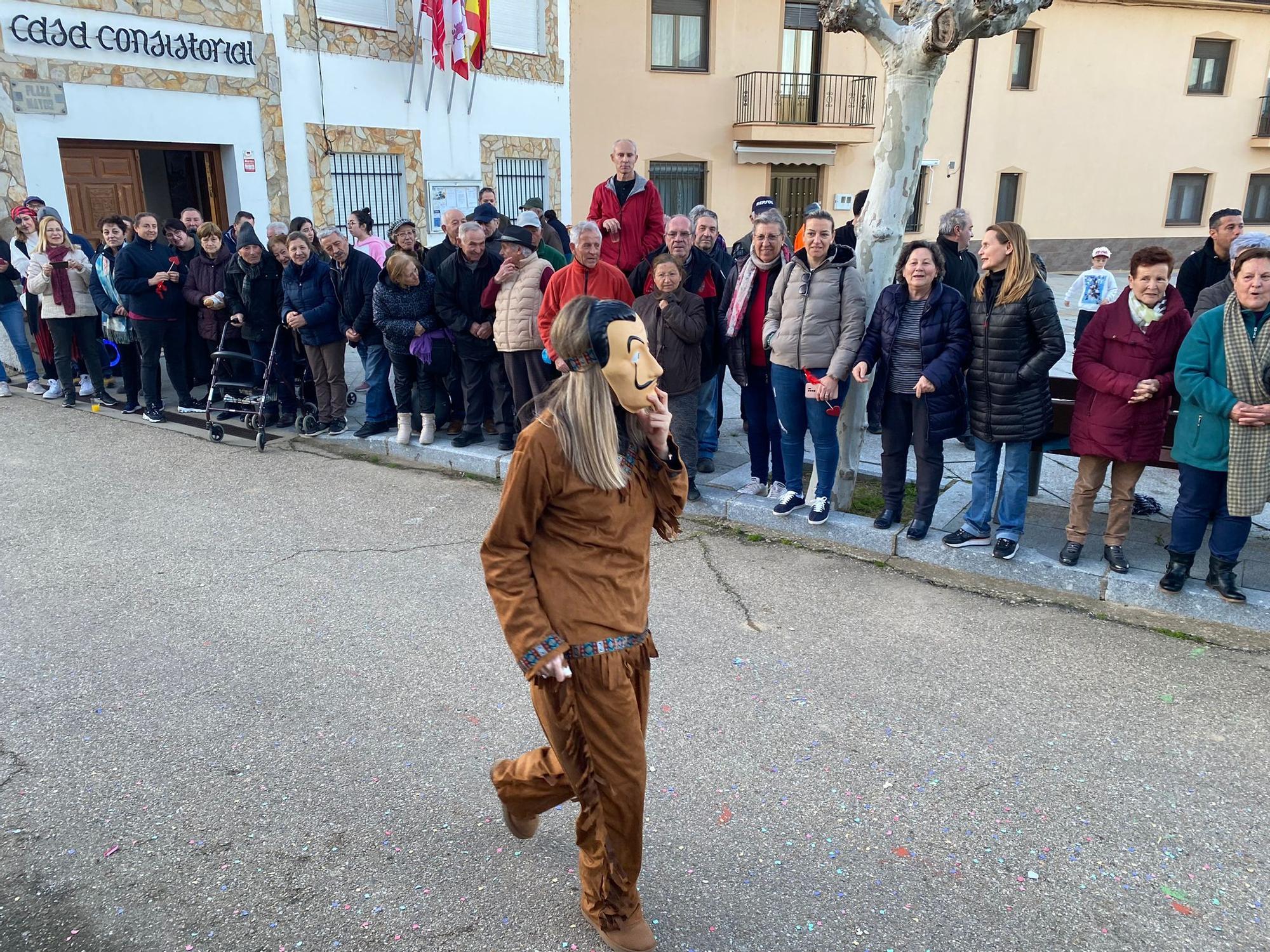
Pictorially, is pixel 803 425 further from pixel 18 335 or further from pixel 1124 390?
pixel 18 335

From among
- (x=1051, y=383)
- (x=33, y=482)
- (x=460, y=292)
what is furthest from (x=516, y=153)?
(x=1051, y=383)

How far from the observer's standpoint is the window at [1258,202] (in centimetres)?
2695

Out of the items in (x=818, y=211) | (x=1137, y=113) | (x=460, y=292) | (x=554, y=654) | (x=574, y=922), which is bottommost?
(x=574, y=922)

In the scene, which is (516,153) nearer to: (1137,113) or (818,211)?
(818,211)

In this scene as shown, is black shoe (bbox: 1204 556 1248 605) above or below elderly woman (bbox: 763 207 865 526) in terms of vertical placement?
below

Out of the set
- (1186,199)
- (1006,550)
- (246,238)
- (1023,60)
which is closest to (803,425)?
(1006,550)

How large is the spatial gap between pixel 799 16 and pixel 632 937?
22.8 meters

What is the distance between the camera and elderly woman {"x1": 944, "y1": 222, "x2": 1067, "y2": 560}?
5.12m

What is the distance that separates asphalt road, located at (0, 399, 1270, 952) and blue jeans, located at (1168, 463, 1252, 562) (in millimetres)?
599

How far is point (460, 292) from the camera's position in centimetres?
763

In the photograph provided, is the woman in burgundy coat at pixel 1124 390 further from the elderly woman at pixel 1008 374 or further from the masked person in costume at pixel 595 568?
the masked person in costume at pixel 595 568

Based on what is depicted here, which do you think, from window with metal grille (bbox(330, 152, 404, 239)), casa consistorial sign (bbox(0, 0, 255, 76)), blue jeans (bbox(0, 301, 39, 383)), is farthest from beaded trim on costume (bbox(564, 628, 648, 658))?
window with metal grille (bbox(330, 152, 404, 239))

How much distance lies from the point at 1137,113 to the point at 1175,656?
25412mm

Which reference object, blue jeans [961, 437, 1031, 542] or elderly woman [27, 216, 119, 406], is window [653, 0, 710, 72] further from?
blue jeans [961, 437, 1031, 542]
